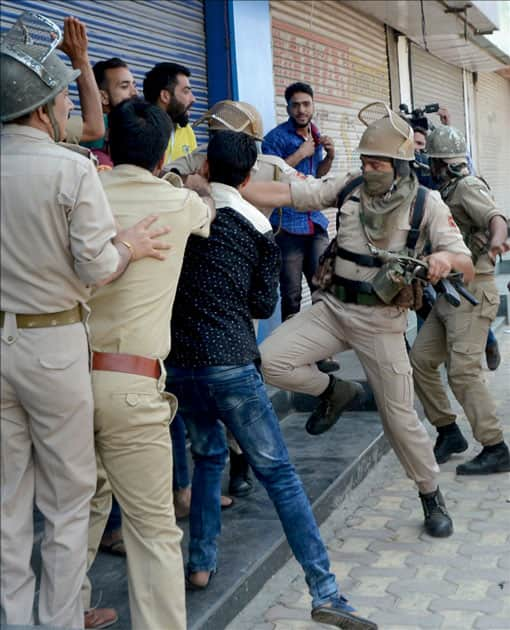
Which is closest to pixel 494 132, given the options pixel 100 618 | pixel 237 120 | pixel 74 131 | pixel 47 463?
pixel 237 120

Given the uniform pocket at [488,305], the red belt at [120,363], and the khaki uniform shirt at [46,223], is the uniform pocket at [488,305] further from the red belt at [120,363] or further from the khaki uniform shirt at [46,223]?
the khaki uniform shirt at [46,223]

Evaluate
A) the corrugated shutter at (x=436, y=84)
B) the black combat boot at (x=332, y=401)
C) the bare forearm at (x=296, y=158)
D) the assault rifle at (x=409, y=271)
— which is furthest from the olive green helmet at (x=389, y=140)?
the corrugated shutter at (x=436, y=84)

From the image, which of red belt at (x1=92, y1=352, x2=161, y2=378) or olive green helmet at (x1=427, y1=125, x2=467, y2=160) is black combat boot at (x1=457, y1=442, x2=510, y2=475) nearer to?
olive green helmet at (x1=427, y1=125, x2=467, y2=160)

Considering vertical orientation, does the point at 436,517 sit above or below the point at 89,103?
below

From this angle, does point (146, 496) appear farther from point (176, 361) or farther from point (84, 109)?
point (84, 109)

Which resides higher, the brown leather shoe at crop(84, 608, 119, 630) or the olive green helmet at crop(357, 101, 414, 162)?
the olive green helmet at crop(357, 101, 414, 162)

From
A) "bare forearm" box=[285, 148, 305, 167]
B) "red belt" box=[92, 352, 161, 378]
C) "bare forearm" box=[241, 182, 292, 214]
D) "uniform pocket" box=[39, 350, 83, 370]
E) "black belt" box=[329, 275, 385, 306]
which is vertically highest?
"bare forearm" box=[285, 148, 305, 167]

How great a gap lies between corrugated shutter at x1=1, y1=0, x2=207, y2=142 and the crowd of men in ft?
3.73

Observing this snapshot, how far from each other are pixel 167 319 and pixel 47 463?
0.62 meters

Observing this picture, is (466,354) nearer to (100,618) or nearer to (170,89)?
(170,89)

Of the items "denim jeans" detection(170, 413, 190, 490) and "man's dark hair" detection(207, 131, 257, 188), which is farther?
"denim jeans" detection(170, 413, 190, 490)

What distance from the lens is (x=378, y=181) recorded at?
4.62 metres

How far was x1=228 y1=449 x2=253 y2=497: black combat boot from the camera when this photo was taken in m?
5.04

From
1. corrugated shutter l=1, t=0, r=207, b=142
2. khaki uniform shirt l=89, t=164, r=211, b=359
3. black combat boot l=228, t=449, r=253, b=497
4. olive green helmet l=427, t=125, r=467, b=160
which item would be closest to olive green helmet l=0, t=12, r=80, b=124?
khaki uniform shirt l=89, t=164, r=211, b=359
